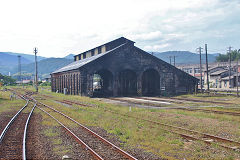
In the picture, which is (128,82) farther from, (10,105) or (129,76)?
(10,105)

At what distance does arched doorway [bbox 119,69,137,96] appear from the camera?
38300mm

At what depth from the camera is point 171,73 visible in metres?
38.4

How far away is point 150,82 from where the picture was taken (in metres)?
40.2

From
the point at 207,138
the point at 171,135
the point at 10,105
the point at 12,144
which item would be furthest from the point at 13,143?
the point at 10,105

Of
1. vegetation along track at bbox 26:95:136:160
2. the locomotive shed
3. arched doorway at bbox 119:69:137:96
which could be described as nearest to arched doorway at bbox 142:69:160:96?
the locomotive shed

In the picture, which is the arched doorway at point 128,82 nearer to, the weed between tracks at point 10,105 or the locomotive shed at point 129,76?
the locomotive shed at point 129,76

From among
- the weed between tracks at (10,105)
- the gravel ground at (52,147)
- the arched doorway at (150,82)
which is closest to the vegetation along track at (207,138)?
the gravel ground at (52,147)

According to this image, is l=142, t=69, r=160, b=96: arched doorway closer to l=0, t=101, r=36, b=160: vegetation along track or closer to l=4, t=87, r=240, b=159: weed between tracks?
l=4, t=87, r=240, b=159: weed between tracks

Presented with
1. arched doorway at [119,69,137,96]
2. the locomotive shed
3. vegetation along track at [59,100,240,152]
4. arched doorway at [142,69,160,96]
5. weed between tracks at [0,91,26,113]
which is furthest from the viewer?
arched doorway at [142,69,160,96]

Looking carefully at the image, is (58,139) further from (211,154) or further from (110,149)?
(211,154)

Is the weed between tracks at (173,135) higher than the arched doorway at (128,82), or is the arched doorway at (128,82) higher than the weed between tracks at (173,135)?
the arched doorway at (128,82)

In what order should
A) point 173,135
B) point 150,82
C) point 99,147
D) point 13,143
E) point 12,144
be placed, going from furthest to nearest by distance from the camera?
1. point 150,82
2. point 173,135
3. point 13,143
4. point 12,144
5. point 99,147

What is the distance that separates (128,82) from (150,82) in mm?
3702

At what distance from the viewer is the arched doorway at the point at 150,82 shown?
38.9m
